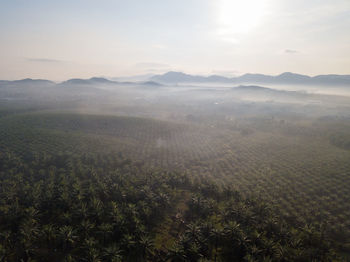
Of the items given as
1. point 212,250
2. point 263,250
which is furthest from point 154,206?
point 263,250

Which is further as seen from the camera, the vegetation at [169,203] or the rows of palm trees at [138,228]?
the vegetation at [169,203]

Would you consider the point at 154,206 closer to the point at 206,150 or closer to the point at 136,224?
the point at 136,224

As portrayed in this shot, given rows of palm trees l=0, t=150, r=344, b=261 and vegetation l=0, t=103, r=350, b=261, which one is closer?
rows of palm trees l=0, t=150, r=344, b=261

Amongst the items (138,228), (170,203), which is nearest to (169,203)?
(170,203)

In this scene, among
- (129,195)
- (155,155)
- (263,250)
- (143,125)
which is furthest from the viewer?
(143,125)

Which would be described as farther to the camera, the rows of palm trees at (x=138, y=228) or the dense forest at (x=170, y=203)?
the dense forest at (x=170, y=203)

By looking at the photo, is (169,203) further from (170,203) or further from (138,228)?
(138,228)

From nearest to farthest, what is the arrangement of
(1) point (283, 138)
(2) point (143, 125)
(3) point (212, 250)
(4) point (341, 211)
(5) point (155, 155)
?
(3) point (212, 250), (4) point (341, 211), (5) point (155, 155), (1) point (283, 138), (2) point (143, 125)

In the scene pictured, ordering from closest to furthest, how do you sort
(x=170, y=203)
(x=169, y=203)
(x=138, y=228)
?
(x=138, y=228) → (x=169, y=203) → (x=170, y=203)
